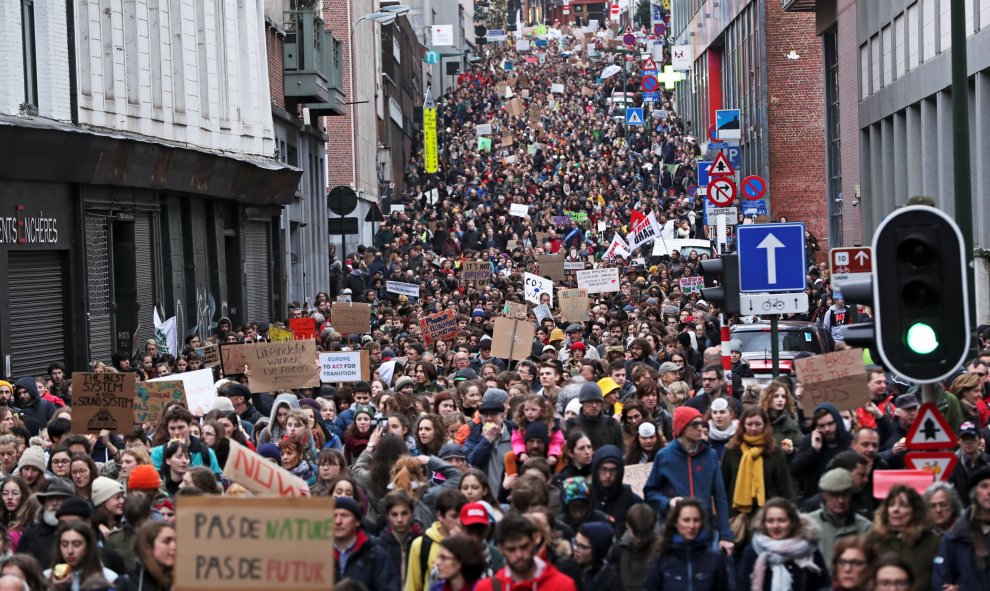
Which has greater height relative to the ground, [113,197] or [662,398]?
[113,197]

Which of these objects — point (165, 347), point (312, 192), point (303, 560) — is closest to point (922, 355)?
point (303, 560)

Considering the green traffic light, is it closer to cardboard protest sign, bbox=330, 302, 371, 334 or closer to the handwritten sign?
cardboard protest sign, bbox=330, 302, 371, 334

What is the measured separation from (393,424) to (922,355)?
5.29 m

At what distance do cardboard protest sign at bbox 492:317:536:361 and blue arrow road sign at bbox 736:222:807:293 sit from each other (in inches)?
326

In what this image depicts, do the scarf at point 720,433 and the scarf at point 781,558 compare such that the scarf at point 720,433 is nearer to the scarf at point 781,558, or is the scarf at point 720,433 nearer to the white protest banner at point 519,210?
the scarf at point 781,558

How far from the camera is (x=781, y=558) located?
10.1 metres

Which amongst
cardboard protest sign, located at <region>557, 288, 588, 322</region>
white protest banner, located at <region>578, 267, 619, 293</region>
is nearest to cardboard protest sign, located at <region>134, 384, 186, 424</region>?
cardboard protest sign, located at <region>557, 288, 588, 322</region>

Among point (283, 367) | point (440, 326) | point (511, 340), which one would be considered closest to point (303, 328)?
point (440, 326)

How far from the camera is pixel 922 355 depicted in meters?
9.73

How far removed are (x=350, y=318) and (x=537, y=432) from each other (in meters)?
15.8

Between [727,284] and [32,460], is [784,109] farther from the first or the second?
[32,460]

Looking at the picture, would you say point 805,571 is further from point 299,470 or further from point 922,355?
point 299,470

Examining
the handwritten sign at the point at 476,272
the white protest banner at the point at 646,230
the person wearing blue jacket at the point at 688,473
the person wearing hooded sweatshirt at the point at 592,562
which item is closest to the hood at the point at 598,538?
the person wearing hooded sweatshirt at the point at 592,562

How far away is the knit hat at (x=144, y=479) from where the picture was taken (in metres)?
12.2
